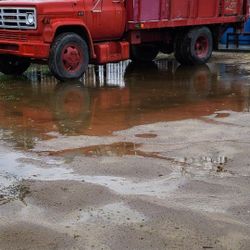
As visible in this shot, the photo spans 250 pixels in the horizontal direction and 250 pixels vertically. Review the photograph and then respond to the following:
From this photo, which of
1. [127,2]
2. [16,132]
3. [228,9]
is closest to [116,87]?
[127,2]

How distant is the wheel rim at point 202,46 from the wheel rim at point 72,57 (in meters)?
4.30

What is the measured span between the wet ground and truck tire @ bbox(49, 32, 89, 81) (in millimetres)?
811

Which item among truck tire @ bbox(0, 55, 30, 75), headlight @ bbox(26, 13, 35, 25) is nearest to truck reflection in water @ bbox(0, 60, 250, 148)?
truck tire @ bbox(0, 55, 30, 75)

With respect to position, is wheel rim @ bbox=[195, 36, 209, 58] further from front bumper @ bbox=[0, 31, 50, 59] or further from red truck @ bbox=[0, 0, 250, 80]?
front bumper @ bbox=[0, 31, 50, 59]

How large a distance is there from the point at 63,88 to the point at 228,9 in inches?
250

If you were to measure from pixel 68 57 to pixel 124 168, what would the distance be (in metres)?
6.26

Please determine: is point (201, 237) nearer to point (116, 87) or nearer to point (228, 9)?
point (116, 87)

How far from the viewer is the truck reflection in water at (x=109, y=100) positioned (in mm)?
7973

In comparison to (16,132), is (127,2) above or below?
above

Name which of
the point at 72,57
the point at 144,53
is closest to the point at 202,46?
the point at 144,53

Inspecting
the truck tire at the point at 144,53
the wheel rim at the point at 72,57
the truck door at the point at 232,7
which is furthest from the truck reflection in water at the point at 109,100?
the truck door at the point at 232,7

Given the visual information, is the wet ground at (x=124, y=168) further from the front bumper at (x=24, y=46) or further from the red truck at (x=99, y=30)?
the red truck at (x=99, y=30)

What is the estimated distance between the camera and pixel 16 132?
7.58 m

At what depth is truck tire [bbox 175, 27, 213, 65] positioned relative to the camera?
14688 mm
